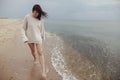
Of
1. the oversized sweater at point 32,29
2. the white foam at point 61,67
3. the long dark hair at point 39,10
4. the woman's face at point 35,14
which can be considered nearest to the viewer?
the long dark hair at point 39,10

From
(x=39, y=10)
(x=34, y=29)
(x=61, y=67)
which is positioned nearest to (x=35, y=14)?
(x=39, y=10)

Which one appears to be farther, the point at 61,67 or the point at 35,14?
the point at 61,67

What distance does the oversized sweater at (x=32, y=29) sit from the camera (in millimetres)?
9328

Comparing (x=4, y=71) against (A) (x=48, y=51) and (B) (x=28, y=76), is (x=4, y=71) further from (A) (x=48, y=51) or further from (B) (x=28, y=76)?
(A) (x=48, y=51)

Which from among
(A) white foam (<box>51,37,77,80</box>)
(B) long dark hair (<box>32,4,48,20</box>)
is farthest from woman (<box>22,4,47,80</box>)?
(A) white foam (<box>51,37,77,80</box>)

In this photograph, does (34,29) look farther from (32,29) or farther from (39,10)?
(39,10)

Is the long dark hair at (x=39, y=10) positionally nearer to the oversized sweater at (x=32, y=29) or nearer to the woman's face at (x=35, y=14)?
the woman's face at (x=35, y=14)

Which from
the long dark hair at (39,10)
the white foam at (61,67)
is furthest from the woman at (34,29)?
the white foam at (61,67)

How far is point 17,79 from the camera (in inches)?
355

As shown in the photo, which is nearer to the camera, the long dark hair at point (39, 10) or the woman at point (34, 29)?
the long dark hair at point (39, 10)

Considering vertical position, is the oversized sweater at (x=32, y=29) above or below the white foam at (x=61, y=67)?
above

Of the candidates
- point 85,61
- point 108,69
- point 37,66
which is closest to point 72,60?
point 85,61

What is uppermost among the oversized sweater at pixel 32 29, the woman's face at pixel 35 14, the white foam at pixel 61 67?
the woman's face at pixel 35 14

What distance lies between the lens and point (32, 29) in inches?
370
